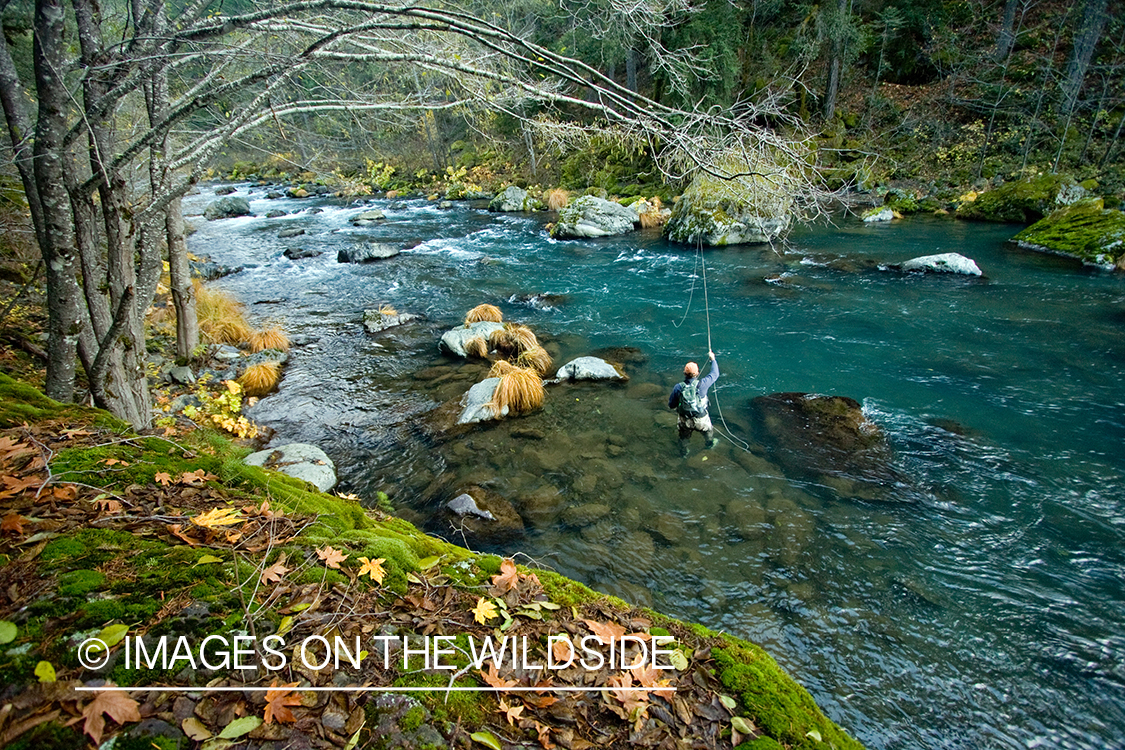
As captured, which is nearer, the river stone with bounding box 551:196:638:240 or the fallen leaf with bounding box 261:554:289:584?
the fallen leaf with bounding box 261:554:289:584

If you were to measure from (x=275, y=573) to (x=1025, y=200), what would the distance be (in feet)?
87.6

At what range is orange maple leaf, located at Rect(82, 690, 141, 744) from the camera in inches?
58.1

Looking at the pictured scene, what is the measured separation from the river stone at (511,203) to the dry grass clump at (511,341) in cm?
1939

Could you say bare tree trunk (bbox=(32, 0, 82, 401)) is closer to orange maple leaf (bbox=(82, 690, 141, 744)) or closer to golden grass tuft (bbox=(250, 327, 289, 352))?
orange maple leaf (bbox=(82, 690, 141, 744))

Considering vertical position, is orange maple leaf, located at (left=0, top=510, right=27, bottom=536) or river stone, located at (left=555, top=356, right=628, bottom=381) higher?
orange maple leaf, located at (left=0, top=510, right=27, bottom=536)

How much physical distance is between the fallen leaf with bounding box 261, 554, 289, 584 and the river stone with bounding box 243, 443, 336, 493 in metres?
4.00

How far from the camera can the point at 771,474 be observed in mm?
6734

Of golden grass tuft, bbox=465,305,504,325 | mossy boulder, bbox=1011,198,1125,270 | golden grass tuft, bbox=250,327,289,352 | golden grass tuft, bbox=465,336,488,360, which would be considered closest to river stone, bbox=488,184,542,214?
golden grass tuft, bbox=465,305,504,325

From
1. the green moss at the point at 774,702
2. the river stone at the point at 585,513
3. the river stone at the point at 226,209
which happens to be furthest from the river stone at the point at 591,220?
the green moss at the point at 774,702

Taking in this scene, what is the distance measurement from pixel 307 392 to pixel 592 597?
8.27m

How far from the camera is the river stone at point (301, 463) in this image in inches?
243

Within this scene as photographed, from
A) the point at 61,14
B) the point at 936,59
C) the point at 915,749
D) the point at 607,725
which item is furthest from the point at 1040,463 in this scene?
the point at 936,59

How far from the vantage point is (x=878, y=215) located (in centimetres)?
2086

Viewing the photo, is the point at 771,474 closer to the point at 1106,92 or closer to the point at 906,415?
the point at 906,415
